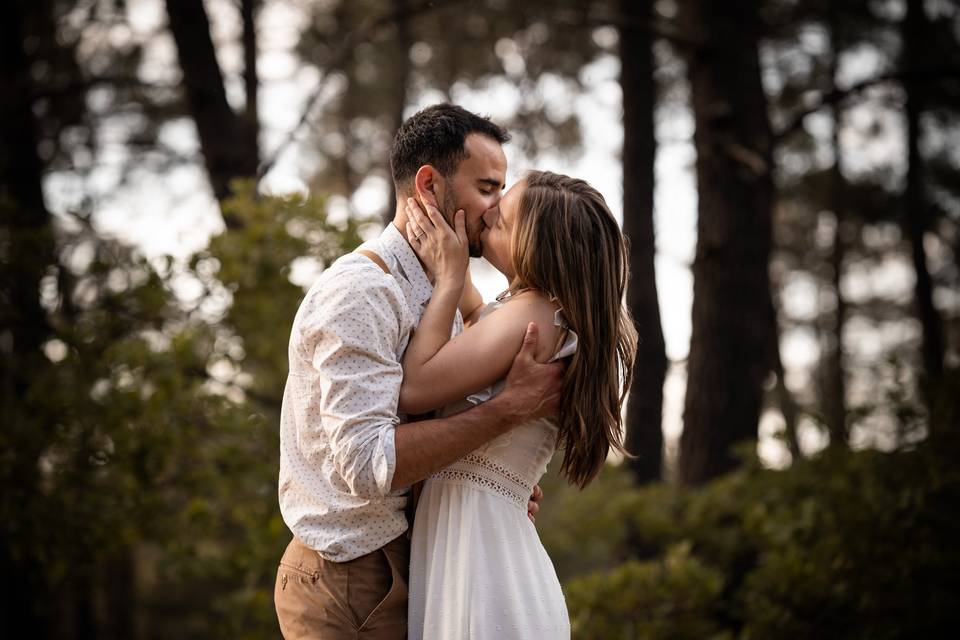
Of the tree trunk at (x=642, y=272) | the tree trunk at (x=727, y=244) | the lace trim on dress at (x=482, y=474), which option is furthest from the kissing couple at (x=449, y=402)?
the tree trunk at (x=642, y=272)

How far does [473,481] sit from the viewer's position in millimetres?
2736

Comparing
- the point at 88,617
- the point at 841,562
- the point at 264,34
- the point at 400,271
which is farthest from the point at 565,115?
the point at 400,271

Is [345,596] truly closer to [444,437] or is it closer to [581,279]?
[444,437]

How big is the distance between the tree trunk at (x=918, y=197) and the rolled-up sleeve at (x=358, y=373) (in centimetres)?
1122

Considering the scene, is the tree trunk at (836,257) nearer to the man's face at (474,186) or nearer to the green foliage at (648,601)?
the green foliage at (648,601)

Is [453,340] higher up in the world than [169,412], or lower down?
higher up

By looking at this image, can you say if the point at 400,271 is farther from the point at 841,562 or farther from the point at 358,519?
the point at 841,562

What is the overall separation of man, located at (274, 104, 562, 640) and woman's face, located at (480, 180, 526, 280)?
3 cm

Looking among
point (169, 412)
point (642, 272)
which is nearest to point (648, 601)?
point (169, 412)

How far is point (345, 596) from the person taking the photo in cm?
262

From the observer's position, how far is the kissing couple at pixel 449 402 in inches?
100

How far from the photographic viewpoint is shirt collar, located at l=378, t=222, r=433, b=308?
110 inches

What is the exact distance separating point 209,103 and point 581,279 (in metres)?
5.45

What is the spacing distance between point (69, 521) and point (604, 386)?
4.03m
